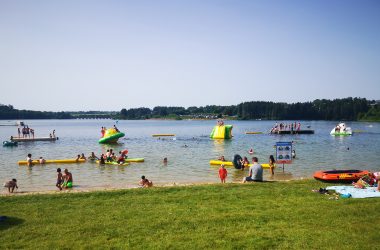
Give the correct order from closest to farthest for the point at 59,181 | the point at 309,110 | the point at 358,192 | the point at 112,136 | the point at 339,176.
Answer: the point at 358,192, the point at 339,176, the point at 59,181, the point at 112,136, the point at 309,110

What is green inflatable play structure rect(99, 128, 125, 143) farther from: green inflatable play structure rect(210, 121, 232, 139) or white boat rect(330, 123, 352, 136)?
white boat rect(330, 123, 352, 136)

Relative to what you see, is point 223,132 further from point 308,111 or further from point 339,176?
point 308,111

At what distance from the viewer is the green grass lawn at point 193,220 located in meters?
6.59

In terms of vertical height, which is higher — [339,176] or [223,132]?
[339,176]

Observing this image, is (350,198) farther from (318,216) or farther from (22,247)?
(22,247)

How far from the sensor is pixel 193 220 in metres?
7.91

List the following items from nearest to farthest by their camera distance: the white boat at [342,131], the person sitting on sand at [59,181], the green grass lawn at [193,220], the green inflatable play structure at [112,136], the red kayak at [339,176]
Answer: the green grass lawn at [193,220], the red kayak at [339,176], the person sitting on sand at [59,181], the green inflatable play structure at [112,136], the white boat at [342,131]

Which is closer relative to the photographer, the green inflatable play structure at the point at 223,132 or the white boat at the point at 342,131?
the green inflatable play structure at the point at 223,132

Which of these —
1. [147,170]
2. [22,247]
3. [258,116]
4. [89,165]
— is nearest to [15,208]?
[22,247]

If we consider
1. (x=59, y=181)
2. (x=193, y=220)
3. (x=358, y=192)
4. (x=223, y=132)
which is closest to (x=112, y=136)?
(x=223, y=132)

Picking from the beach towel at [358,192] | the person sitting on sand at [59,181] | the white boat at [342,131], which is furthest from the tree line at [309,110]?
the person sitting on sand at [59,181]

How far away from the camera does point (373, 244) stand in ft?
20.6

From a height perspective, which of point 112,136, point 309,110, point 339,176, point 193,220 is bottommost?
point 112,136

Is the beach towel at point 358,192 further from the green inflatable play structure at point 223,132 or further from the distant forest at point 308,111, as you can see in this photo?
the distant forest at point 308,111
